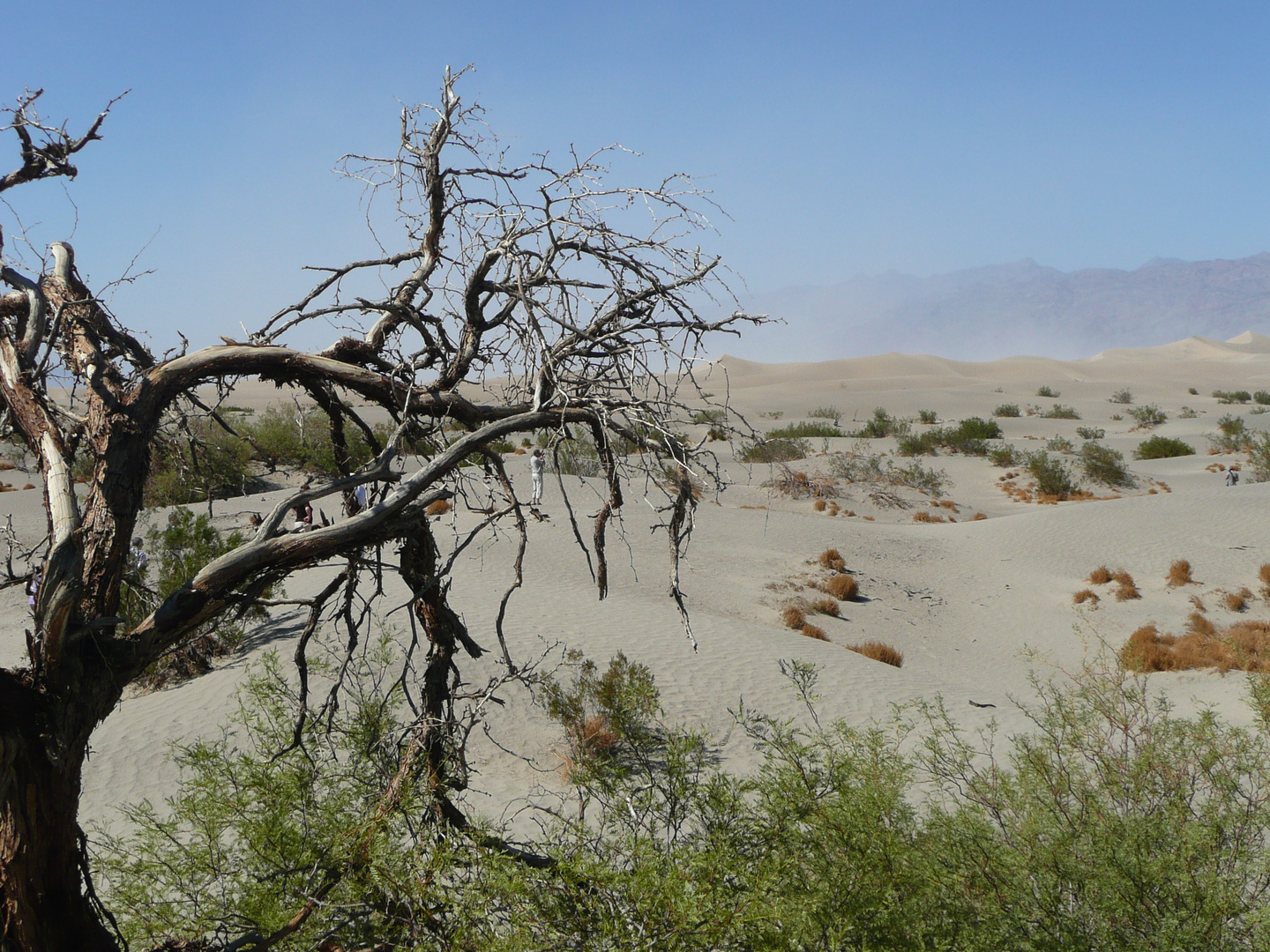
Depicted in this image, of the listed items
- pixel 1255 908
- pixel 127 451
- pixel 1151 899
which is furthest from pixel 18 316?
pixel 1255 908

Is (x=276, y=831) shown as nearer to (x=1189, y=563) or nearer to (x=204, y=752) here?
(x=204, y=752)

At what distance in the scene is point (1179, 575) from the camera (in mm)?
17719

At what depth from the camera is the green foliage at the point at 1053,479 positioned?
29.0m

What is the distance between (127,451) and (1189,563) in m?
21.2

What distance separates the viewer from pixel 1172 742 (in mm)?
4996

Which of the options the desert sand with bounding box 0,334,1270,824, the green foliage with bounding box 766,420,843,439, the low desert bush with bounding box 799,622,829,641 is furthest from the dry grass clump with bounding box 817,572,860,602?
the green foliage with bounding box 766,420,843,439

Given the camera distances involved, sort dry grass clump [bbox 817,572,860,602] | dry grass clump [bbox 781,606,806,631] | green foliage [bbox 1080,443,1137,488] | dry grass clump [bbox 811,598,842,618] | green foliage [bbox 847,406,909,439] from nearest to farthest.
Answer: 1. dry grass clump [bbox 781,606,806,631]
2. dry grass clump [bbox 811,598,842,618]
3. dry grass clump [bbox 817,572,860,602]
4. green foliage [bbox 1080,443,1137,488]
5. green foliage [bbox 847,406,909,439]

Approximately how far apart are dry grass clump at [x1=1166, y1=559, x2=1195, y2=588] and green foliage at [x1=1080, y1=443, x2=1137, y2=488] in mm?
12740

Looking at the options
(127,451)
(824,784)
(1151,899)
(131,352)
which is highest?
(131,352)

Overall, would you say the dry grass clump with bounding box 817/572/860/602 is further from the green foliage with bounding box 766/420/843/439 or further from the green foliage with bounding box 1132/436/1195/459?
the green foliage with bounding box 1132/436/1195/459

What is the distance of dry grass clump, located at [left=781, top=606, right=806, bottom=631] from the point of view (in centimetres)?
1595

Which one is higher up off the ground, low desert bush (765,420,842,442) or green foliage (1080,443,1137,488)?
low desert bush (765,420,842,442)

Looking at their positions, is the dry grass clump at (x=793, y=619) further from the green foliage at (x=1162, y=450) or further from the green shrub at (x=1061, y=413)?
the green shrub at (x=1061, y=413)

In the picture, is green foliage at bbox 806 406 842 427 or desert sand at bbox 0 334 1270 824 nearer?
desert sand at bbox 0 334 1270 824
